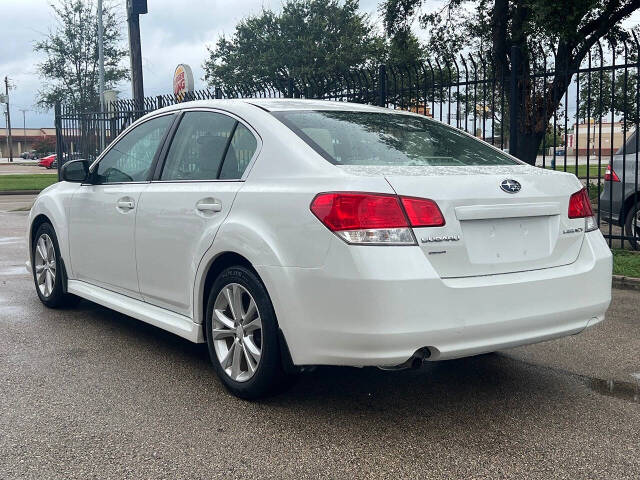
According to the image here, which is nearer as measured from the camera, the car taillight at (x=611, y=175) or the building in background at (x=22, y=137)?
the car taillight at (x=611, y=175)

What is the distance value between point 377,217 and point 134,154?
2.52 metres

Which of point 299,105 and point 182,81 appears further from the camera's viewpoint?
point 182,81

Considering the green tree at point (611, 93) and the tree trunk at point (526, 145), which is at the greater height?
the green tree at point (611, 93)

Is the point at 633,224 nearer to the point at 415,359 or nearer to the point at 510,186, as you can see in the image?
the point at 510,186

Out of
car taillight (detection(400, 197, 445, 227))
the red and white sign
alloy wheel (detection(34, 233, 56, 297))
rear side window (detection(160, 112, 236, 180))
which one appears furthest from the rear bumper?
the red and white sign

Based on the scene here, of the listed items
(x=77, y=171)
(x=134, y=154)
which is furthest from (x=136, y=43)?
(x=134, y=154)

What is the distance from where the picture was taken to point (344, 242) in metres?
3.32

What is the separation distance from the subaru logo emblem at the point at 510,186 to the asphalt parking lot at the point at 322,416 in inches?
43.8

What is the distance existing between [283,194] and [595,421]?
6.12ft

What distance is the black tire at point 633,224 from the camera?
9.11 metres

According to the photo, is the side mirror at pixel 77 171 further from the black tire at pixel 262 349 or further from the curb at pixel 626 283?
the curb at pixel 626 283

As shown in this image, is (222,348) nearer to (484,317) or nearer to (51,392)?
(51,392)

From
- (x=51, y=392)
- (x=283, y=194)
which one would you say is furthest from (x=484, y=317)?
(x=51, y=392)

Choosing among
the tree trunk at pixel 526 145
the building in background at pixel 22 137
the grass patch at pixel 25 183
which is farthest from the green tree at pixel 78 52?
the building in background at pixel 22 137
